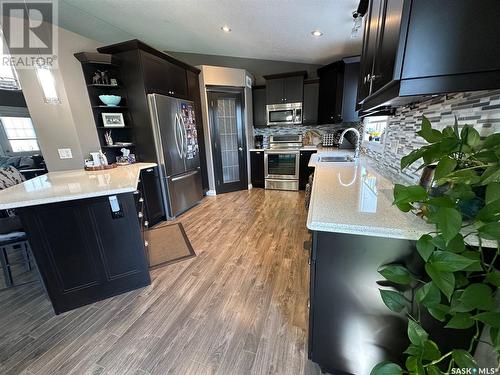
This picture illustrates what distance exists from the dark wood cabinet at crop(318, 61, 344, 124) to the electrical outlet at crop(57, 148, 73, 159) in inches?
166

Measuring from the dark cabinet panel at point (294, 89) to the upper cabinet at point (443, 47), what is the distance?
341cm

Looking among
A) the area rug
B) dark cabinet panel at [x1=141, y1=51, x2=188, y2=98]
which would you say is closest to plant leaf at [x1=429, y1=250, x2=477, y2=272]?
the area rug

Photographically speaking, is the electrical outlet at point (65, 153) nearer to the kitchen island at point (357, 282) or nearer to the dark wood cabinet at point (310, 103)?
the kitchen island at point (357, 282)

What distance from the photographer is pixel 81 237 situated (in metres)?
1.51

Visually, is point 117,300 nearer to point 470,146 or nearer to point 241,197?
point 470,146

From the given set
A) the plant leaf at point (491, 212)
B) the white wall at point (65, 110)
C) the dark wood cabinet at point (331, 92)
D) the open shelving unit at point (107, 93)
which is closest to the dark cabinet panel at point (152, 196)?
the open shelving unit at point (107, 93)

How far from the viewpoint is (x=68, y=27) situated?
8.02ft

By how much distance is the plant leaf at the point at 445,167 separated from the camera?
0.57 meters

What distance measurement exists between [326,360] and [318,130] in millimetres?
4189

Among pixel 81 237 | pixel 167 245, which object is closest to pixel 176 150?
pixel 167 245

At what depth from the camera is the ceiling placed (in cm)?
221

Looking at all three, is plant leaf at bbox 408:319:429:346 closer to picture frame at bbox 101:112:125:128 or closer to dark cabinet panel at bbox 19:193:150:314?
dark cabinet panel at bbox 19:193:150:314

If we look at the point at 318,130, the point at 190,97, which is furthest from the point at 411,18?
the point at 318,130

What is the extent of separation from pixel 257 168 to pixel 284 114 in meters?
1.29
